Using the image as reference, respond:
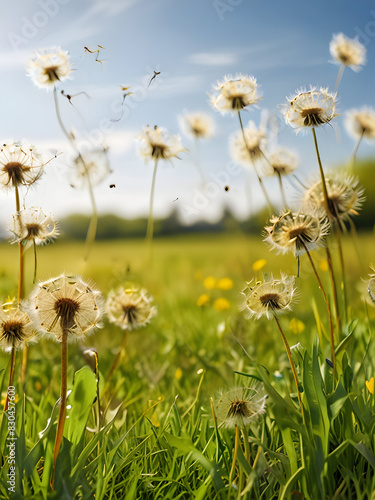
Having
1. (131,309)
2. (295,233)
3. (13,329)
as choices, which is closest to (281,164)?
(295,233)

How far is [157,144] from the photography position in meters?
2.29

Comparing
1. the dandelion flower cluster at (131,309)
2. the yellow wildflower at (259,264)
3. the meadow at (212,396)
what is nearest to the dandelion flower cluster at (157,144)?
the meadow at (212,396)

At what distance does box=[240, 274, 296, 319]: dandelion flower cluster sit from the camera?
5.15 ft

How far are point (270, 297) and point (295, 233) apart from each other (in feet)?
0.76

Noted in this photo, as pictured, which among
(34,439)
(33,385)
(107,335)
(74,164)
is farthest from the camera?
(107,335)

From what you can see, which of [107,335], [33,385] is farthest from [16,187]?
[107,335]

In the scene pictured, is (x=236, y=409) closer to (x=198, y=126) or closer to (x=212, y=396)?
(x=212, y=396)

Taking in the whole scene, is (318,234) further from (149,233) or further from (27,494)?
(27,494)

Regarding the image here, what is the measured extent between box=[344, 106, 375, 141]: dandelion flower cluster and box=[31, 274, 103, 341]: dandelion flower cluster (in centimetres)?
204

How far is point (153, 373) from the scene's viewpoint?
299 cm

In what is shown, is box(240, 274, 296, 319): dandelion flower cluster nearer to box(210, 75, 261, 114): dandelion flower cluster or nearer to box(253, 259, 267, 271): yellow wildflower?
box(210, 75, 261, 114): dandelion flower cluster

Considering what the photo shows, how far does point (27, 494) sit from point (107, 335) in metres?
2.63

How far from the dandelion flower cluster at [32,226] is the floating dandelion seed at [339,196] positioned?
972 millimetres

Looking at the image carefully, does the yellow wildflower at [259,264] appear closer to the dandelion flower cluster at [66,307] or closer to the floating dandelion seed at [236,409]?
the floating dandelion seed at [236,409]
